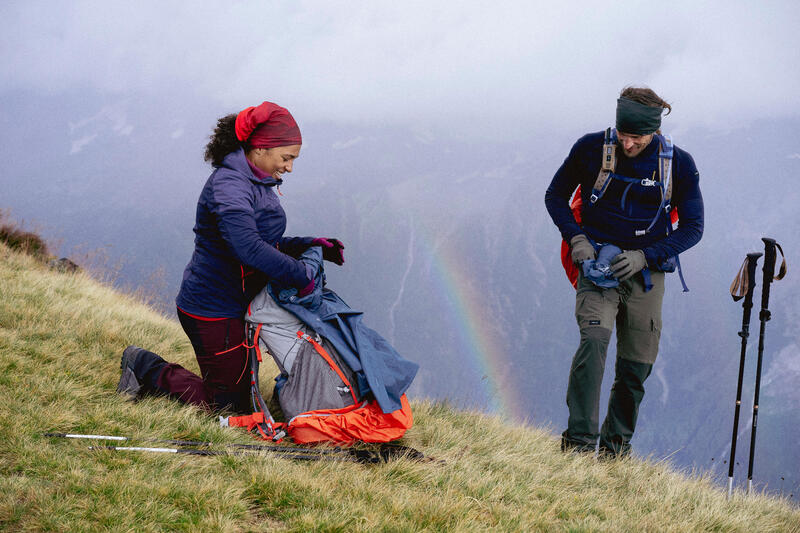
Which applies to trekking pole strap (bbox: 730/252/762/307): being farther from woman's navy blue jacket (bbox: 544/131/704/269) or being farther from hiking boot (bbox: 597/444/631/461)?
hiking boot (bbox: 597/444/631/461)

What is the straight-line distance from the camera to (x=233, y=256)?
4.28 m

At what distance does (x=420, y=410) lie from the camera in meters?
5.57

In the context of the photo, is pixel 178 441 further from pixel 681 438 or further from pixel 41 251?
pixel 681 438

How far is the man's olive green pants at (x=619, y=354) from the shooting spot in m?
4.87

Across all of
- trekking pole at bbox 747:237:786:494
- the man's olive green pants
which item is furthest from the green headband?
trekking pole at bbox 747:237:786:494

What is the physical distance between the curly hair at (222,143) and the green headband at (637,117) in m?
2.77

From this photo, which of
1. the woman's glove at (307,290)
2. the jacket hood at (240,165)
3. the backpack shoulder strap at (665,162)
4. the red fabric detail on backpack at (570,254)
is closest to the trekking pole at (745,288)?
the red fabric detail on backpack at (570,254)

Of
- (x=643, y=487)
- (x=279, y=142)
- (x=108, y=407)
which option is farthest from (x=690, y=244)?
(x=108, y=407)

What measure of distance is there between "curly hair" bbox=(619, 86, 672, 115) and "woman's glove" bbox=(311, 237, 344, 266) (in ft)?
7.99

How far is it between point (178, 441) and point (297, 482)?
90 centimetres

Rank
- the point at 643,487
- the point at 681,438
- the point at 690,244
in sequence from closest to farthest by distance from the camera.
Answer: the point at 643,487 < the point at 690,244 < the point at 681,438

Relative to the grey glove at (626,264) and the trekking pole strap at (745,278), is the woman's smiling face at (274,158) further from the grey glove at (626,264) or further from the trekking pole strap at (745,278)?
the trekking pole strap at (745,278)

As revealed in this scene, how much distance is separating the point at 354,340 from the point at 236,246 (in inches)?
40.4

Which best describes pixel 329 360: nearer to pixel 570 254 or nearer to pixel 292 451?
pixel 292 451
